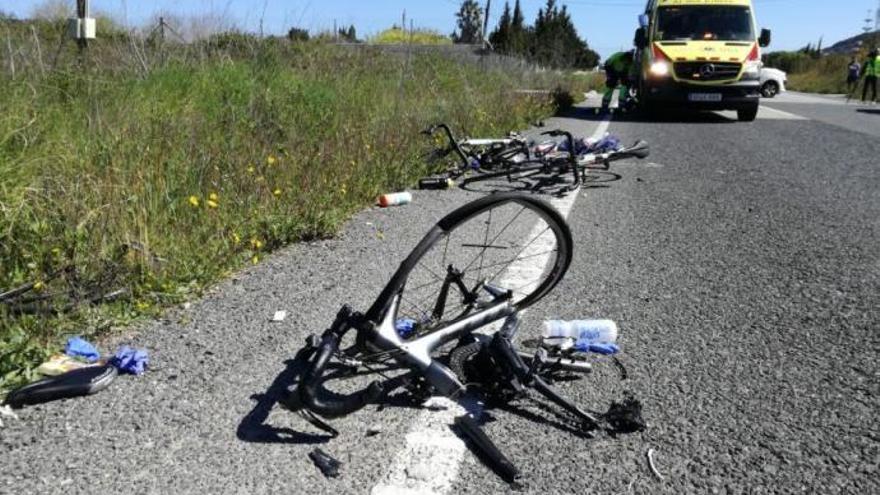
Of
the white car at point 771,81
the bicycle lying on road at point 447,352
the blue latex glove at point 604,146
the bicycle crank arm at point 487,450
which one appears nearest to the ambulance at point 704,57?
the blue latex glove at point 604,146

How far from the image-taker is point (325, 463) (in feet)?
7.22

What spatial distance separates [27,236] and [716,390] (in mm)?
3251

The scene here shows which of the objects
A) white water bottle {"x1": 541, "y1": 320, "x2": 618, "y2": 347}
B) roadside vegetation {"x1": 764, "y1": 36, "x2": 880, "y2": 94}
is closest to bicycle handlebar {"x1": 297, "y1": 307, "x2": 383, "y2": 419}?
white water bottle {"x1": 541, "y1": 320, "x2": 618, "y2": 347}

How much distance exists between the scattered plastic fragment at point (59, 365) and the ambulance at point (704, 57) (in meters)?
13.9

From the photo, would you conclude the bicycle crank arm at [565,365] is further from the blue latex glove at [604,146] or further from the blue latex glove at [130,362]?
the blue latex glove at [604,146]

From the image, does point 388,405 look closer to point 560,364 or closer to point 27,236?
point 560,364

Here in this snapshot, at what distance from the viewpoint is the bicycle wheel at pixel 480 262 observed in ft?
8.55

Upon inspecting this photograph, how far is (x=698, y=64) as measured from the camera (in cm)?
1451

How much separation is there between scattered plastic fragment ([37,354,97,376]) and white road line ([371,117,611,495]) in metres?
1.34

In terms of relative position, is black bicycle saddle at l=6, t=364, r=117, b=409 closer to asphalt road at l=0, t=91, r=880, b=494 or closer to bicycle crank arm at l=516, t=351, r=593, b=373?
asphalt road at l=0, t=91, r=880, b=494

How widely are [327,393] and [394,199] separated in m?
3.59

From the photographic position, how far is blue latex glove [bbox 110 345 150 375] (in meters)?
2.75

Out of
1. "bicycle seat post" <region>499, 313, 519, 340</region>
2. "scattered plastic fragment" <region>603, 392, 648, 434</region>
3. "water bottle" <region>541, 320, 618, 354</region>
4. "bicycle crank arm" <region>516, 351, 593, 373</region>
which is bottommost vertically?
"scattered plastic fragment" <region>603, 392, 648, 434</region>

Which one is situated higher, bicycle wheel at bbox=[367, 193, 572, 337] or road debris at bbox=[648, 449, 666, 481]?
bicycle wheel at bbox=[367, 193, 572, 337]
